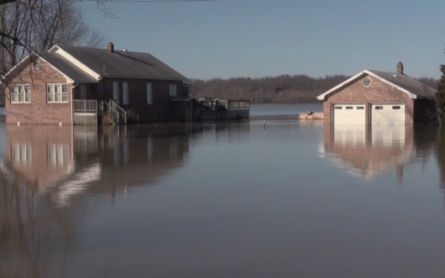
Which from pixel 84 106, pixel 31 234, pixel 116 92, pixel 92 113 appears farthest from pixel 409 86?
pixel 31 234

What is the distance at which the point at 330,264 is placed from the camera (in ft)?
26.0

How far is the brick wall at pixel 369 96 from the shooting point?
45478mm

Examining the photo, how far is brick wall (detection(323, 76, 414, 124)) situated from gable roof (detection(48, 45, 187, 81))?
46.6ft

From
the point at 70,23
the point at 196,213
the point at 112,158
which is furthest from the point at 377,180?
the point at 70,23

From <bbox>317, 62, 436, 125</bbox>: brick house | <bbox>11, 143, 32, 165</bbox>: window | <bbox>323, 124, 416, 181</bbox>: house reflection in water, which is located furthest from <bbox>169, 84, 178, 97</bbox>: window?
<bbox>11, 143, 32, 165</bbox>: window

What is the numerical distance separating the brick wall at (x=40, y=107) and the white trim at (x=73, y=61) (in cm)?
221

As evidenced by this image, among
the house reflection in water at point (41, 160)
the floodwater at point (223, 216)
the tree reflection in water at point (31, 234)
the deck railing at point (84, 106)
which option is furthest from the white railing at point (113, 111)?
the tree reflection in water at point (31, 234)

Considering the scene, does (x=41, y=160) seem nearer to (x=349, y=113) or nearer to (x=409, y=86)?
(x=349, y=113)

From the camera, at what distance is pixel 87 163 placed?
19297mm

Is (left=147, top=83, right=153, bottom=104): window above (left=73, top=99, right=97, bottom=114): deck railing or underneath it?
above

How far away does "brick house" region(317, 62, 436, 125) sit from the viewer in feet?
150

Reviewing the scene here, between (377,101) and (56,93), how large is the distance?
75.5ft

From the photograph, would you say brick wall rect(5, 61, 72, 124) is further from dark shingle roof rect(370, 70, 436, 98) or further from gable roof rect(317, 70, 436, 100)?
dark shingle roof rect(370, 70, 436, 98)

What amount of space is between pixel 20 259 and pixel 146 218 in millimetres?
2932
